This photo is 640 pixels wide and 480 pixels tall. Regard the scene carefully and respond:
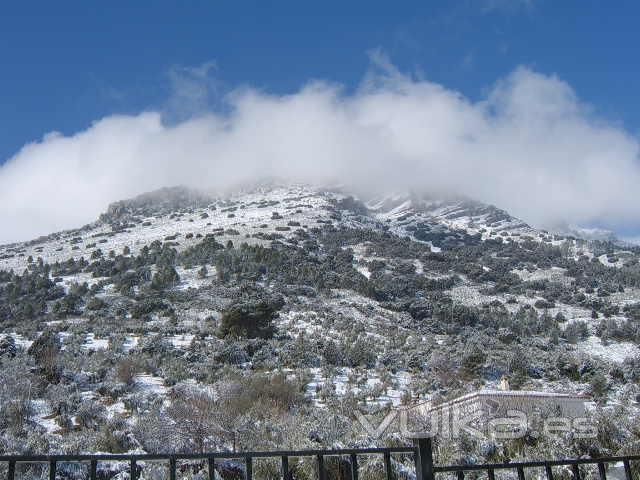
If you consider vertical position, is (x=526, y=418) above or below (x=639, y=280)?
below

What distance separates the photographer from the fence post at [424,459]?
13.6 feet

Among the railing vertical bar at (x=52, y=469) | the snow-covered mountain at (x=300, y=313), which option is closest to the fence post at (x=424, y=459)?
the railing vertical bar at (x=52, y=469)

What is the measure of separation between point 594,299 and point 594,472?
39.4 metres

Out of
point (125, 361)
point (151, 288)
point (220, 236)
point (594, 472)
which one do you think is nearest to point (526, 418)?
point (594, 472)

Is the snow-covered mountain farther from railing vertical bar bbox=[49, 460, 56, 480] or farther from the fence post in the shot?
the fence post

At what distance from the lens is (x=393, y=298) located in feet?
129

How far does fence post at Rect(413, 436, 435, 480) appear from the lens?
4137 mm

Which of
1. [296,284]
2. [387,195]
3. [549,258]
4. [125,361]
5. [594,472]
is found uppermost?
[387,195]

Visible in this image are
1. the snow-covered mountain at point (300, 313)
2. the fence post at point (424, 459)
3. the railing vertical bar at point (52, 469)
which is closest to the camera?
the railing vertical bar at point (52, 469)

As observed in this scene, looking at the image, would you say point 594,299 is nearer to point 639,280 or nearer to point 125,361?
point 639,280

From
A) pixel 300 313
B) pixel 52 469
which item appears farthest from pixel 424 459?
pixel 300 313

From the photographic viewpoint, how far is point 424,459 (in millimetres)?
4160

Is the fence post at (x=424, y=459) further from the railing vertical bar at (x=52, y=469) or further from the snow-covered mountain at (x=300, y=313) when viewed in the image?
the snow-covered mountain at (x=300, y=313)

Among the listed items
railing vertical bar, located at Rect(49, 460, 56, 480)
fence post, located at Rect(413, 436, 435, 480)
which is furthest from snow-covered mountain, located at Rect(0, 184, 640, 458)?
fence post, located at Rect(413, 436, 435, 480)
